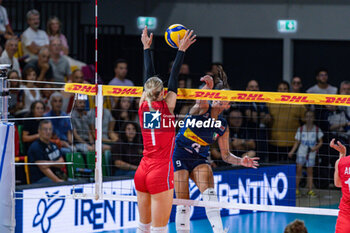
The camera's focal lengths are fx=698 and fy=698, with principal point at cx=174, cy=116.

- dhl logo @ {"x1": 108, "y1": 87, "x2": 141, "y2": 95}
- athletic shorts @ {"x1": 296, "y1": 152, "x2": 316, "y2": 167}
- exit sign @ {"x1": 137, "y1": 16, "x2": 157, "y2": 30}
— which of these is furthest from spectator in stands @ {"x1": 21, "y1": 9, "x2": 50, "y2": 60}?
dhl logo @ {"x1": 108, "y1": 87, "x2": 141, "y2": 95}

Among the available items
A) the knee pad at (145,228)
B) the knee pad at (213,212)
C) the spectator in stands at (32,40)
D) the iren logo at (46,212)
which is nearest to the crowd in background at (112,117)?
the spectator in stands at (32,40)

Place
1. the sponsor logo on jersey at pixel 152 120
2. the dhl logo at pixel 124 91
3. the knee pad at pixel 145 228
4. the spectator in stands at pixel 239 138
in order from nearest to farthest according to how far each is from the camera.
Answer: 1. the sponsor logo on jersey at pixel 152 120
2. the knee pad at pixel 145 228
3. the dhl logo at pixel 124 91
4. the spectator in stands at pixel 239 138

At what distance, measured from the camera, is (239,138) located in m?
12.0

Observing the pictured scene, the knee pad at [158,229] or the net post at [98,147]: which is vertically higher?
the net post at [98,147]

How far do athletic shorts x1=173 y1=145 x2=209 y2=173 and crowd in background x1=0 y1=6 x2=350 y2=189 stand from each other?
2.94 metres

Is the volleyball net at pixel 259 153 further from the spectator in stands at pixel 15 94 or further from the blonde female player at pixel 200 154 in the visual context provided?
the blonde female player at pixel 200 154

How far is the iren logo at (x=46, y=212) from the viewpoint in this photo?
9133 millimetres

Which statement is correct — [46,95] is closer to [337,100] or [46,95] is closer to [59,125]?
[59,125]

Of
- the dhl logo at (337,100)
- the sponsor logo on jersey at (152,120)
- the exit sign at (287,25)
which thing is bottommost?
the sponsor logo on jersey at (152,120)

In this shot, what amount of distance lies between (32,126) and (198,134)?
421 cm

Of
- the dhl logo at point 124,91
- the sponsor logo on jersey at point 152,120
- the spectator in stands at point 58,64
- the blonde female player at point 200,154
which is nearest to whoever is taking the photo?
the sponsor logo on jersey at point 152,120

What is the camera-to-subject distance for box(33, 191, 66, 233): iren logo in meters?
9.13

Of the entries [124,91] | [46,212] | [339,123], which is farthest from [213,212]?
[339,123]

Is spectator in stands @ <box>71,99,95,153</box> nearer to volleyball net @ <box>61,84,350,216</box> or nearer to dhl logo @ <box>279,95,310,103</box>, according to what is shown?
volleyball net @ <box>61,84,350,216</box>
